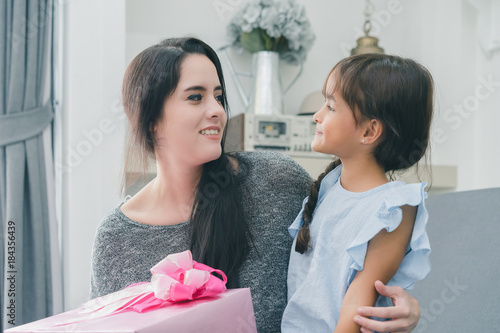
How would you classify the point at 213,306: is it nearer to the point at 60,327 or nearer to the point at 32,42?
the point at 60,327

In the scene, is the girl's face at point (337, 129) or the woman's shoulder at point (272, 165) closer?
the girl's face at point (337, 129)

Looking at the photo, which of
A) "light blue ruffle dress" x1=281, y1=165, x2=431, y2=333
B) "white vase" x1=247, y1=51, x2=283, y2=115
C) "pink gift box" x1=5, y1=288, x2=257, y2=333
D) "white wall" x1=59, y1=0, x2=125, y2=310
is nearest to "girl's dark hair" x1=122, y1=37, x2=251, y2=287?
"light blue ruffle dress" x1=281, y1=165, x2=431, y2=333

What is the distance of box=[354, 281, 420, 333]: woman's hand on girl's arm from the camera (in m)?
0.74

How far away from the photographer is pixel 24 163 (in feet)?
5.50

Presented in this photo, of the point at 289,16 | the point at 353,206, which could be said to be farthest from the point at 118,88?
the point at 353,206

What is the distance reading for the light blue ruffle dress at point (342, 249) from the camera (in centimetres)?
78

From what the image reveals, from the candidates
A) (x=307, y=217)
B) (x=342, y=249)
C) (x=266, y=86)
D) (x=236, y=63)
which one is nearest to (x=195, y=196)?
(x=307, y=217)

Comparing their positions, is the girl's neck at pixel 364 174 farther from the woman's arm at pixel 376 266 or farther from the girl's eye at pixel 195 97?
the girl's eye at pixel 195 97

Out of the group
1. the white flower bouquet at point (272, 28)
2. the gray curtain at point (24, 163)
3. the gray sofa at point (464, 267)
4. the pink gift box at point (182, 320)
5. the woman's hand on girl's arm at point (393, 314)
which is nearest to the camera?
the pink gift box at point (182, 320)

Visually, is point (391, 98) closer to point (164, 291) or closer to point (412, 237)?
point (412, 237)

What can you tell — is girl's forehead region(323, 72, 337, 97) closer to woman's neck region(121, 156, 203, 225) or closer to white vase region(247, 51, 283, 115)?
woman's neck region(121, 156, 203, 225)

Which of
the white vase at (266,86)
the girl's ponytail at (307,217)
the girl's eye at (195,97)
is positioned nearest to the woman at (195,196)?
the girl's eye at (195,97)

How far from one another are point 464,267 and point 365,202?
0.40 meters

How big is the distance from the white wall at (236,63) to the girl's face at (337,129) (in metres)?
1.05
